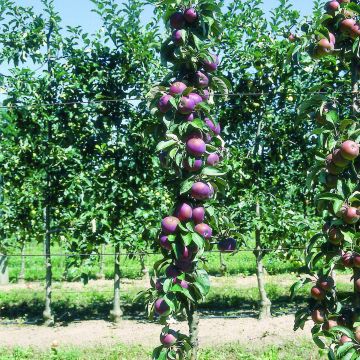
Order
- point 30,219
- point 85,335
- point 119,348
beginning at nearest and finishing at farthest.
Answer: point 119,348
point 85,335
point 30,219

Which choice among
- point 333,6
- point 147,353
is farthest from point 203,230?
point 147,353

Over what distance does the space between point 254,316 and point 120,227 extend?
2.17m

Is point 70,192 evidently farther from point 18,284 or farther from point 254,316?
point 18,284

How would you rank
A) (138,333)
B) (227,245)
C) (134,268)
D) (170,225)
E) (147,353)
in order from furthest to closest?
(134,268) → (138,333) → (147,353) → (227,245) → (170,225)

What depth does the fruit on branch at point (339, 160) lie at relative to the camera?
102 inches

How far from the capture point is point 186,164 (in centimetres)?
286

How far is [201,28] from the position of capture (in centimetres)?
304

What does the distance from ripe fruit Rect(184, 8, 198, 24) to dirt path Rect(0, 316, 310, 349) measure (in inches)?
142

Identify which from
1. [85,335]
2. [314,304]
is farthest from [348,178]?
[85,335]

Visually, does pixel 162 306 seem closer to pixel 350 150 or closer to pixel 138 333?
Answer: pixel 350 150

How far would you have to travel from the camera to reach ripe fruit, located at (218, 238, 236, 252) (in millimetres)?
3230

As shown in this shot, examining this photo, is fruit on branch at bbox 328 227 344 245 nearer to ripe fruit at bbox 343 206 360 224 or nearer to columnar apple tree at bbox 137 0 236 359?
ripe fruit at bbox 343 206 360 224

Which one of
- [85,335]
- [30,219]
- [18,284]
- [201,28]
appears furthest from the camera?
[18,284]

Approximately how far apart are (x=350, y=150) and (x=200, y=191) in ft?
2.50
